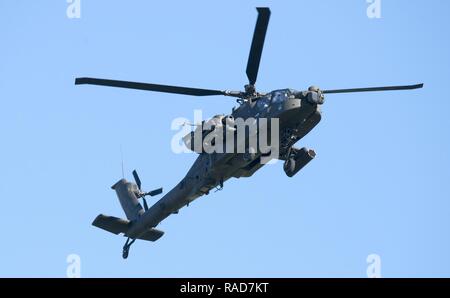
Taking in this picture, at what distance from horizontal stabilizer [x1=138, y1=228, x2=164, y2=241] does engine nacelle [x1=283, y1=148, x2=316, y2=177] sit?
8.27 m

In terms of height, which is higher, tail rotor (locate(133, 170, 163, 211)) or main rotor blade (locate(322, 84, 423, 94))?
main rotor blade (locate(322, 84, 423, 94))

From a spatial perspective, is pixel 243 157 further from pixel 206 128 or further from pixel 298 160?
pixel 298 160

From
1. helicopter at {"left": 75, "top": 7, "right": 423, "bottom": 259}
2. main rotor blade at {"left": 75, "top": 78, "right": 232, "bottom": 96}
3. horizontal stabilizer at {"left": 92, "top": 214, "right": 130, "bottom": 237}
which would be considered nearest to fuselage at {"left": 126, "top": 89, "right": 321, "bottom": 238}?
helicopter at {"left": 75, "top": 7, "right": 423, "bottom": 259}

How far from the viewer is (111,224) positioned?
43.4 metres

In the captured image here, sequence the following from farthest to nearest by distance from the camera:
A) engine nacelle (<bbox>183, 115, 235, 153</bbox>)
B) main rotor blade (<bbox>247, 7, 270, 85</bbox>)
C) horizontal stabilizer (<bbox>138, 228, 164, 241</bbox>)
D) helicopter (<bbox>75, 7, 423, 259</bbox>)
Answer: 1. horizontal stabilizer (<bbox>138, 228, 164, 241</bbox>)
2. engine nacelle (<bbox>183, 115, 235, 153</bbox>)
3. helicopter (<bbox>75, 7, 423, 259</bbox>)
4. main rotor blade (<bbox>247, 7, 270, 85</bbox>)

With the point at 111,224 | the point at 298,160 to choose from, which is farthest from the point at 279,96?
the point at 111,224

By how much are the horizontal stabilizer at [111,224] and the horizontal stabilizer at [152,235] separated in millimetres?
906

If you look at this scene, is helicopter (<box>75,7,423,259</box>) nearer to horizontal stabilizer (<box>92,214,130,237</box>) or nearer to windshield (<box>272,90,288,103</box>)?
windshield (<box>272,90,288,103</box>)

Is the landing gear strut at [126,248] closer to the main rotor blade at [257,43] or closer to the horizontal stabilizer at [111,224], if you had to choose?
the horizontal stabilizer at [111,224]

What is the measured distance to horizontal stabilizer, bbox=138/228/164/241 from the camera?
43.9 m

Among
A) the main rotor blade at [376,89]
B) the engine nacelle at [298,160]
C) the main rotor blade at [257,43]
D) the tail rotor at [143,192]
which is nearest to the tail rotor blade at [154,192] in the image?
the tail rotor at [143,192]

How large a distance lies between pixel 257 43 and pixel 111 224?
12175 mm
